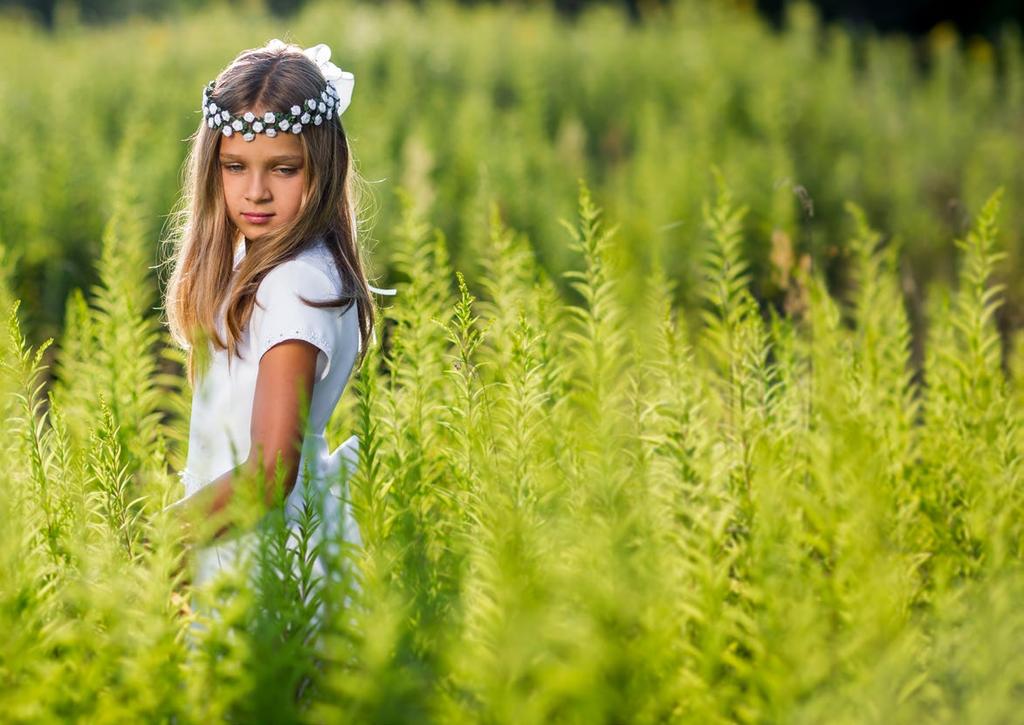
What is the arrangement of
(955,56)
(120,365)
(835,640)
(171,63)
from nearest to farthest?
(835,640) → (120,365) → (171,63) → (955,56)

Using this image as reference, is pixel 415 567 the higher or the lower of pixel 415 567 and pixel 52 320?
the higher

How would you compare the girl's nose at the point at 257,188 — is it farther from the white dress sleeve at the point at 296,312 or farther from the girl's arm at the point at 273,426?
the girl's arm at the point at 273,426

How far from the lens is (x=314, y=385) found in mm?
2311

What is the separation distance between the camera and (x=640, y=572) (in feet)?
5.95

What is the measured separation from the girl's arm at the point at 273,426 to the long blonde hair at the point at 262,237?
166 mm

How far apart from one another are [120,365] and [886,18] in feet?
66.1

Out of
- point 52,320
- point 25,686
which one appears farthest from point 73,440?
point 52,320

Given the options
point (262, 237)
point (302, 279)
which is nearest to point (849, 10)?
point (262, 237)

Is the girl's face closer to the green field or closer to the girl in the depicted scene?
the girl

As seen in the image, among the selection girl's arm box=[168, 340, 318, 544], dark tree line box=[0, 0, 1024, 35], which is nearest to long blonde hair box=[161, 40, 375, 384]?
girl's arm box=[168, 340, 318, 544]

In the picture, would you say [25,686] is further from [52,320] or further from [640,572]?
[52,320]

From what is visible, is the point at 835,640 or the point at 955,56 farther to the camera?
the point at 955,56

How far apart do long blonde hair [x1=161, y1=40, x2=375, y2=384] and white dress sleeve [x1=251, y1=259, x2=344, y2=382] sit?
0.10 ft

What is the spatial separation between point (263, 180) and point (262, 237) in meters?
0.13
